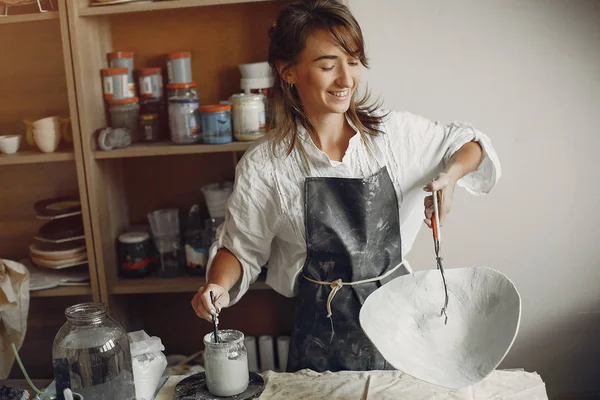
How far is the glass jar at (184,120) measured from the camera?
2.10 metres

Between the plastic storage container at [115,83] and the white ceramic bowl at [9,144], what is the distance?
1.05 feet

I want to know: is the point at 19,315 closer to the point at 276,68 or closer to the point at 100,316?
the point at 100,316

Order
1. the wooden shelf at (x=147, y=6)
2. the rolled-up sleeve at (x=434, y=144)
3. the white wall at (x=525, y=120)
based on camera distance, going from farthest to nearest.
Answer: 1. the white wall at (x=525, y=120)
2. the wooden shelf at (x=147, y=6)
3. the rolled-up sleeve at (x=434, y=144)

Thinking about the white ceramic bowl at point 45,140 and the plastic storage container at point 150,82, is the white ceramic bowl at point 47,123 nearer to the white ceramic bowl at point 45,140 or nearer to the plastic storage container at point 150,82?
the white ceramic bowl at point 45,140

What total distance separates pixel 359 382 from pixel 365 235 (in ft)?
1.21

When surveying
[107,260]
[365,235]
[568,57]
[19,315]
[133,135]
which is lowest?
[19,315]

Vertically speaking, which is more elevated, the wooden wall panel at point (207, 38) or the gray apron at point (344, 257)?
the wooden wall panel at point (207, 38)

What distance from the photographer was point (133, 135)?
87.9 inches

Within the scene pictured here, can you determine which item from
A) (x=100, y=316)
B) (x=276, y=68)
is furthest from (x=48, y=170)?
(x=100, y=316)

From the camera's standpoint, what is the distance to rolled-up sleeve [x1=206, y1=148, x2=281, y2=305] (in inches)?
64.4

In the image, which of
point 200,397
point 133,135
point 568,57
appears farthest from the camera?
point 133,135

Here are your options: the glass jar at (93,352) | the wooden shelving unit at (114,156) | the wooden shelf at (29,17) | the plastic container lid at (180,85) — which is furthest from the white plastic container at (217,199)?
the glass jar at (93,352)

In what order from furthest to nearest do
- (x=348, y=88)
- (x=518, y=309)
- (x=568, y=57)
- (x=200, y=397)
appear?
(x=568, y=57), (x=348, y=88), (x=200, y=397), (x=518, y=309)

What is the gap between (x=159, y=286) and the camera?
7.19 feet
